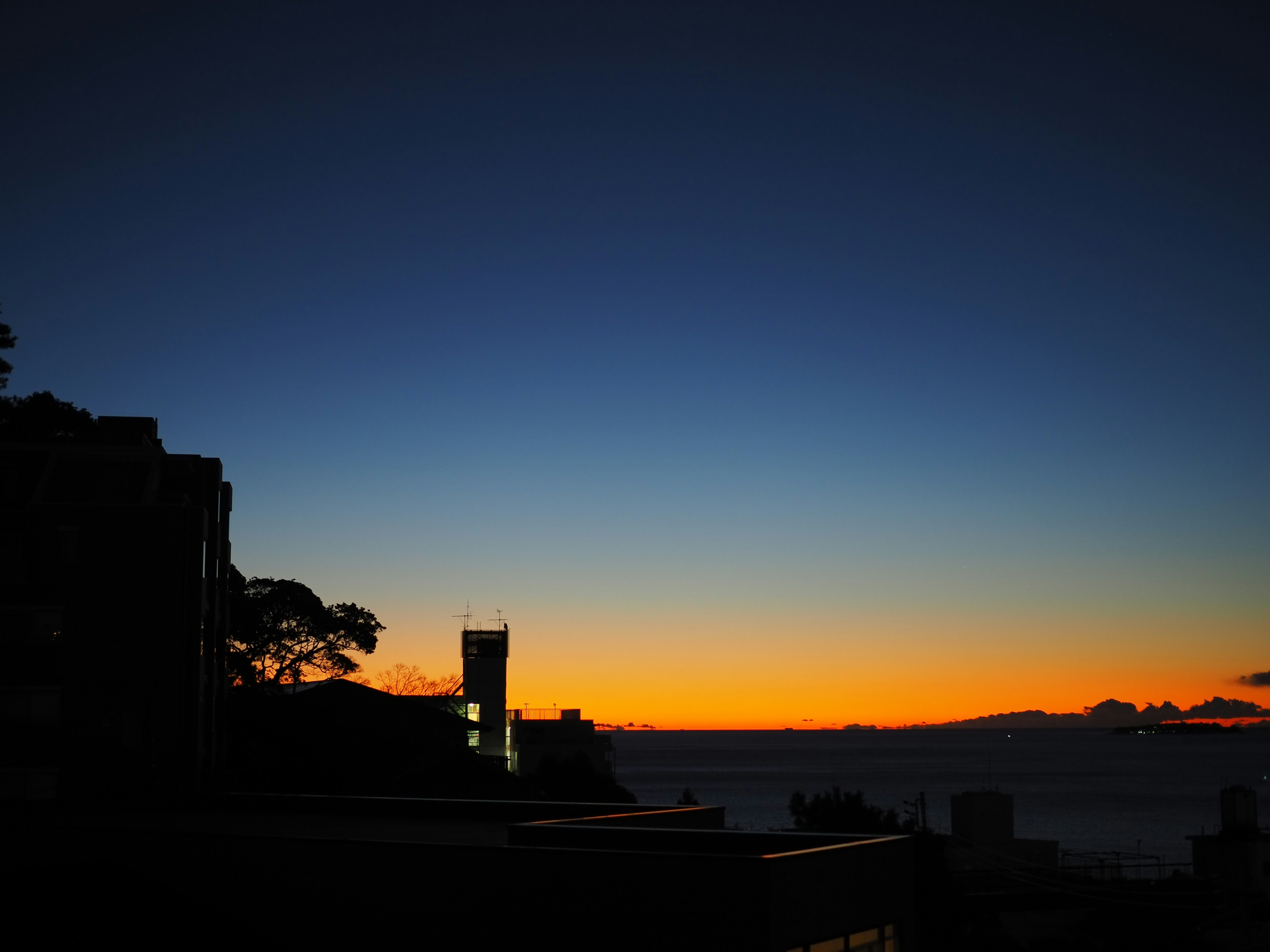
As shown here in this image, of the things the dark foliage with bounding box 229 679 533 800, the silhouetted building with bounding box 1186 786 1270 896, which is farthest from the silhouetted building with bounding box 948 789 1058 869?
the dark foliage with bounding box 229 679 533 800

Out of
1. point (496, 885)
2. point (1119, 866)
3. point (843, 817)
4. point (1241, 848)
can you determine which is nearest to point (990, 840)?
point (1119, 866)

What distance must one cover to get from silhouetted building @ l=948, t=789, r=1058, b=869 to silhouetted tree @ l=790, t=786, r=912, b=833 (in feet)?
37.2

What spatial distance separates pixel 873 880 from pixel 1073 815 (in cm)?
13942

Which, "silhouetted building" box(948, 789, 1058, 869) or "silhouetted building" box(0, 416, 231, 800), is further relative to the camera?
"silhouetted building" box(948, 789, 1058, 869)

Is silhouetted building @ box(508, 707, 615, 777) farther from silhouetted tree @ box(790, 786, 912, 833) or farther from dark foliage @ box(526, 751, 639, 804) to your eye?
silhouetted tree @ box(790, 786, 912, 833)

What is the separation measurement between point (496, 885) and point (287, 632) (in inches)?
1787

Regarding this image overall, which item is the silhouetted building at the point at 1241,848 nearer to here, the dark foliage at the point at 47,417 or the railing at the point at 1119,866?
the railing at the point at 1119,866

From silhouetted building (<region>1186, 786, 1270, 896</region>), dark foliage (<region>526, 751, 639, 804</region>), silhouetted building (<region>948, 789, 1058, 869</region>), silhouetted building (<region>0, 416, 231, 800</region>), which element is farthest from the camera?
dark foliage (<region>526, 751, 639, 804</region>)

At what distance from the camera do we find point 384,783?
57375 mm

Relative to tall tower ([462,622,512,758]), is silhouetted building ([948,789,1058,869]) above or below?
below

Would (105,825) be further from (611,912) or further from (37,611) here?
(37,611)

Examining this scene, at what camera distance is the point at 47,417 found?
160ft

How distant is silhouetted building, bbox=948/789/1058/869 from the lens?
6612 centimetres

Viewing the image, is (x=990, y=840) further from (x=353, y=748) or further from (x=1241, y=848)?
(x=353, y=748)
